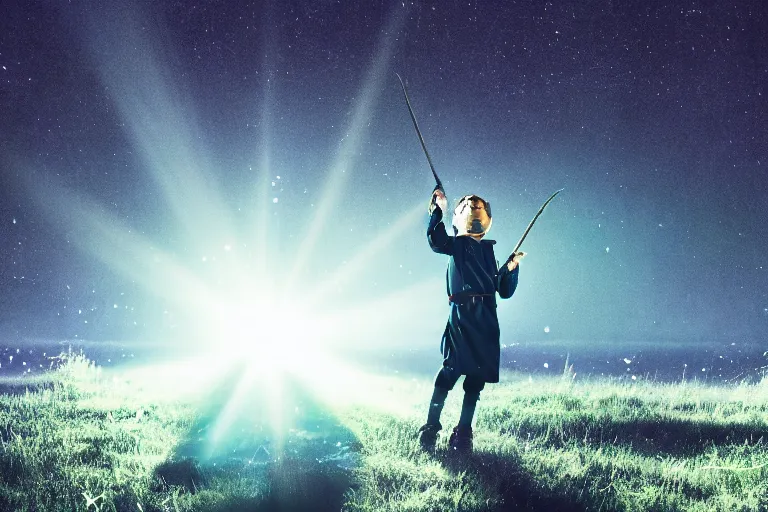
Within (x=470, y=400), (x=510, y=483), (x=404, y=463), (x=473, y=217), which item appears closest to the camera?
(x=510, y=483)

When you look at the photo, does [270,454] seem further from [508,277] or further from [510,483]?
[508,277]

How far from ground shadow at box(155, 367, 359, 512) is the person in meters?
0.87

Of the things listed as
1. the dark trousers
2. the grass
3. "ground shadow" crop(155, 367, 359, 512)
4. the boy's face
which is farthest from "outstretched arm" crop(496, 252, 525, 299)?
"ground shadow" crop(155, 367, 359, 512)

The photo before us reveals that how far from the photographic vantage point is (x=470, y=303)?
4734 millimetres

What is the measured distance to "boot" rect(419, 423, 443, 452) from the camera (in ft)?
15.8

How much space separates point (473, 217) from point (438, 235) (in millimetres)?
363

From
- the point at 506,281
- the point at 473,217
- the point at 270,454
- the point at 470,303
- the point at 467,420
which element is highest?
the point at 473,217

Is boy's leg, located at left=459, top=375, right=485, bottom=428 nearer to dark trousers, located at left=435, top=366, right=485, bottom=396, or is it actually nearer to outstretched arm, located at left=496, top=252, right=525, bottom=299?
dark trousers, located at left=435, top=366, right=485, bottom=396

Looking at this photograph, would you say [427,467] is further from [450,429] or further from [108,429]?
[108,429]

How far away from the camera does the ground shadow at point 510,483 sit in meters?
3.78

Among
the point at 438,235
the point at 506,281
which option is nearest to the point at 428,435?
the point at 506,281

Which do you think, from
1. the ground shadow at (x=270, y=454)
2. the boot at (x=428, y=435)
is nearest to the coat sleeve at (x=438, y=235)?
the boot at (x=428, y=435)

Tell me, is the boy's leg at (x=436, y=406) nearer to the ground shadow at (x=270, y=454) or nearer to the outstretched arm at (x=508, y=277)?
the ground shadow at (x=270, y=454)

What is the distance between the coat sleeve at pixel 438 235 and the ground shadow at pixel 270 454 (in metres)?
1.78
